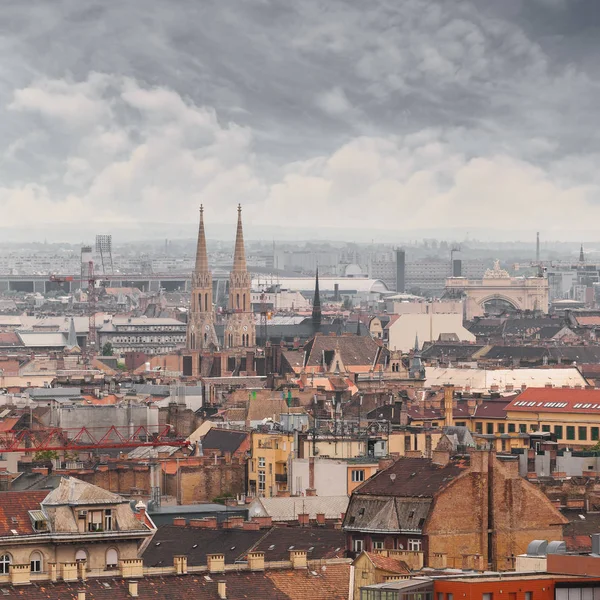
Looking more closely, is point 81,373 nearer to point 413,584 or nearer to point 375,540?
point 375,540

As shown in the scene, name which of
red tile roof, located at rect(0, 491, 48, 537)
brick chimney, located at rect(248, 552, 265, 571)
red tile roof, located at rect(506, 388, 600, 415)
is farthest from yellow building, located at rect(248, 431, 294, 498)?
red tile roof, located at rect(506, 388, 600, 415)

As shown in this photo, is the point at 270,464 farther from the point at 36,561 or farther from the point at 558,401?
the point at 558,401

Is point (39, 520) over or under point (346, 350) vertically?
under

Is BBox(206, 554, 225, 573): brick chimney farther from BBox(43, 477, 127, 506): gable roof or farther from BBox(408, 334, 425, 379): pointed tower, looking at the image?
BBox(408, 334, 425, 379): pointed tower

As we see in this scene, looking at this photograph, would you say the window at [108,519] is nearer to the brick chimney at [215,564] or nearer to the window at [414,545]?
the brick chimney at [215,564]

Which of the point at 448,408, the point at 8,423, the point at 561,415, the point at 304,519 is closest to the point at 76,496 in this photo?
the point at 304,519

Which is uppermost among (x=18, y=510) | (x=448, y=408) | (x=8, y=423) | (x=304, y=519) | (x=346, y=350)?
(x=346, y=350)
